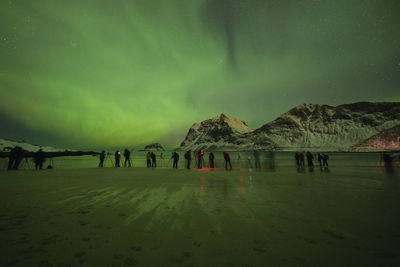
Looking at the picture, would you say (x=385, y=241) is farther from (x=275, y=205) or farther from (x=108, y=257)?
(x=108, y=257)

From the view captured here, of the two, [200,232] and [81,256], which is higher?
[81,256]

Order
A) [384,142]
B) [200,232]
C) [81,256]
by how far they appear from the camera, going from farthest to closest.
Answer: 1. [384,142]
2. [200,232]
3. [81,256]

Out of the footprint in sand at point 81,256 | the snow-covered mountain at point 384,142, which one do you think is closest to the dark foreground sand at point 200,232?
the footprint in sand at point 81,256

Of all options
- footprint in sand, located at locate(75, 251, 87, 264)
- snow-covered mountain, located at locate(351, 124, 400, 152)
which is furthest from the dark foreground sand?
snow-covered mountain, located at locate(351, 124, 400, 152)

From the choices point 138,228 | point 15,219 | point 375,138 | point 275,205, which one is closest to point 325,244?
point 275,205

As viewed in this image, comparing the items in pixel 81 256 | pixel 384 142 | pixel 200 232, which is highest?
pixel 384 142

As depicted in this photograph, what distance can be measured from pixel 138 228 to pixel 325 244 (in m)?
4.28

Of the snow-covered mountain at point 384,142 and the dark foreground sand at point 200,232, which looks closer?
the dark foreground sand at point 200,232

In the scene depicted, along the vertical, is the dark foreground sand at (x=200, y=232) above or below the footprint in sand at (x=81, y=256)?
below

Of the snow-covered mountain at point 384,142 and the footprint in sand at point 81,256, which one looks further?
the snow-covered mountain at point 384,142

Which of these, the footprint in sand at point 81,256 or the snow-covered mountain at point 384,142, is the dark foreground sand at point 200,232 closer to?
the footprint in sand at point 81,256

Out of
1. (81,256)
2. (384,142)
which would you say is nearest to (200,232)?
(81,256)

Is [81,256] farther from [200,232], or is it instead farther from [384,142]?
[384,142]

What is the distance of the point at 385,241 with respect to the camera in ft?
12.0
